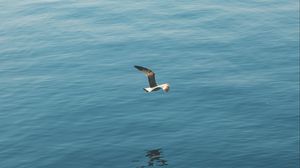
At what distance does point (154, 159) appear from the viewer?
102 metres

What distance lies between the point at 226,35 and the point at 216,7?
18.7 m

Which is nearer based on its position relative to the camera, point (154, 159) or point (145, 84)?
point (154, 159)

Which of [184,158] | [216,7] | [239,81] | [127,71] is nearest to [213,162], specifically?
[184,158]

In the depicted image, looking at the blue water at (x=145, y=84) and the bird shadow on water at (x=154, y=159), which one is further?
the blue water at (x=145, y=84)

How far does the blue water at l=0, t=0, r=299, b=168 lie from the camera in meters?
103

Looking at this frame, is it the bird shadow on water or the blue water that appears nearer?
the bird shadow on water

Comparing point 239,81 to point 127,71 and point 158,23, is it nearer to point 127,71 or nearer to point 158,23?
point 127,71

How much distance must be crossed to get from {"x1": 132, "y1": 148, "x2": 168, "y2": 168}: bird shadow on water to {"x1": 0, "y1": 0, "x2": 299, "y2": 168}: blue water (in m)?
0.17

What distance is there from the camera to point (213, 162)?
98.8 meters

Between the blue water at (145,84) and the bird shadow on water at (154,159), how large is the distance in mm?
172

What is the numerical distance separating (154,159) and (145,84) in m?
32.9

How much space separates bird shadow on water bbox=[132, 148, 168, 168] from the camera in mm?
100188

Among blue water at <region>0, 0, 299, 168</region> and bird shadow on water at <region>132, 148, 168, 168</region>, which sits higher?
blue water at <region>0, 0, 299, 168</region>

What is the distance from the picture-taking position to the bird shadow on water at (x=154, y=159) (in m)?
A: 100
